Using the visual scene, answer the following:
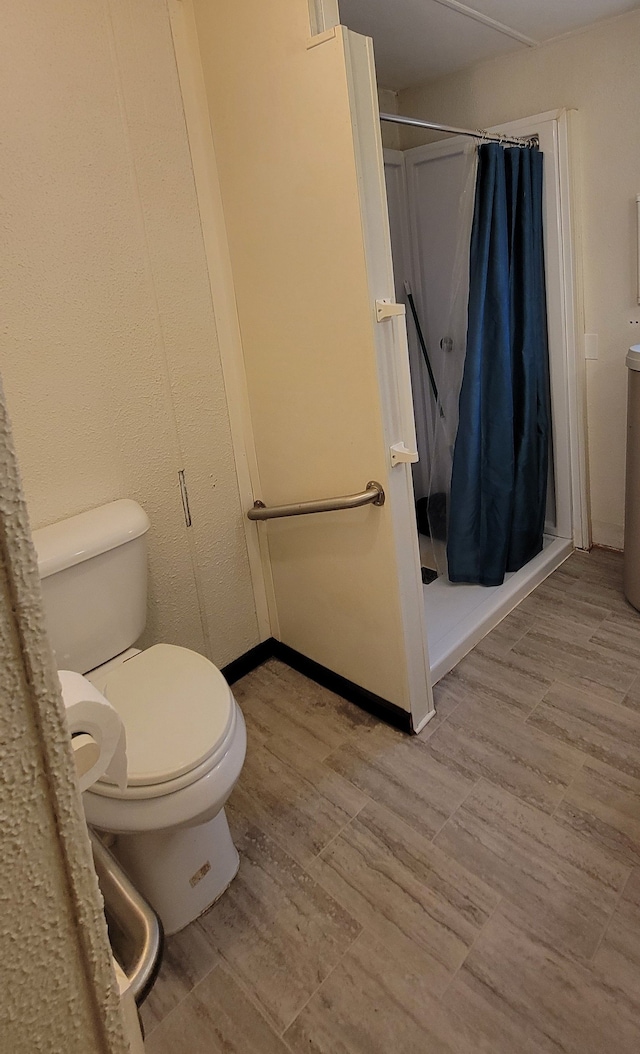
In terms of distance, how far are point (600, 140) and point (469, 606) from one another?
71.8 inches

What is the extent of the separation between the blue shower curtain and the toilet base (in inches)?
60.6

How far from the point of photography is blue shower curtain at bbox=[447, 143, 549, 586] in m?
2.37

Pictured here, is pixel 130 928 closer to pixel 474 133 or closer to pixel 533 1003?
pixel 533 1003

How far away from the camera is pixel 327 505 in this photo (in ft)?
6.08

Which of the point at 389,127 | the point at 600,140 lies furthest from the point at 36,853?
the point at 389,127

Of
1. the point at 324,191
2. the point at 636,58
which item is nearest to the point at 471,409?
the point at 324,191

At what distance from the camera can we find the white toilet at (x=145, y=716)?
4.37ft

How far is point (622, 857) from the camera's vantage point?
4.95 ft

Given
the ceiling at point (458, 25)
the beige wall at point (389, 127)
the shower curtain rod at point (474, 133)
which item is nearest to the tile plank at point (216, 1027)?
the shower curtain rod at point (474, 133)

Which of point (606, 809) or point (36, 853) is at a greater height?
point (36, 853)

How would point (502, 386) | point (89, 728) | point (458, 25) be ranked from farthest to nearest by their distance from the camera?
point (502, 386) < point (458, 25) < point (89, 728)

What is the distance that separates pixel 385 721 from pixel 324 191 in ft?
5.02

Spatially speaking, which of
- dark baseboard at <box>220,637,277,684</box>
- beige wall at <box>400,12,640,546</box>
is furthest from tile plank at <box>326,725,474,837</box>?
beige wall at <box>400,12,640,546</box>

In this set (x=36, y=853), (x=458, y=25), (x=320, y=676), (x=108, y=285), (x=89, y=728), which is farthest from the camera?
(x=320, y=676)
